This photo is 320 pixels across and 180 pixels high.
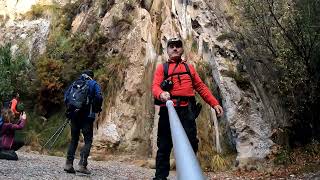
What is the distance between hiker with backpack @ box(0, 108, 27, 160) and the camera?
10.8m

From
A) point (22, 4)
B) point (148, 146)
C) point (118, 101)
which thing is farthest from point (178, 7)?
point (22, 4)

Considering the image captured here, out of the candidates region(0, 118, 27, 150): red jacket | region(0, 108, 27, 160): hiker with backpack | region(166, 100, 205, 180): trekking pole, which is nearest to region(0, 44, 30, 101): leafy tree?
region(0, 108, 27, 160): hiker with backpack

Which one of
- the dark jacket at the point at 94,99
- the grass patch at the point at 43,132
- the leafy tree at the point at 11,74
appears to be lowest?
the grass patch at the point at 43,132

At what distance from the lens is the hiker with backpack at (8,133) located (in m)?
10.8

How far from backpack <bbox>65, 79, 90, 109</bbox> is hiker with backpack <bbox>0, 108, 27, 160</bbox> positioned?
8.72ft

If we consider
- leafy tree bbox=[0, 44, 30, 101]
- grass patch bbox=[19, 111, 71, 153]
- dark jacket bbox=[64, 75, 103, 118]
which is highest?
leafy tree bbox=[0, 44, 30, 101]

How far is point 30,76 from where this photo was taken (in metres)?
20.5

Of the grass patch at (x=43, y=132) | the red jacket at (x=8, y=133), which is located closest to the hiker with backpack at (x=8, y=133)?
the red jacket at (x=8, y=133)

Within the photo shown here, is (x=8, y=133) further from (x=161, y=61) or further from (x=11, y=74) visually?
(x=11, y=74)

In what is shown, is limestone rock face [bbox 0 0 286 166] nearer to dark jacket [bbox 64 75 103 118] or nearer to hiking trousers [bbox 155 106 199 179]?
dark jacket [bbox 64 75 103 118]

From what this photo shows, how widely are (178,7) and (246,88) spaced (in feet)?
15.8

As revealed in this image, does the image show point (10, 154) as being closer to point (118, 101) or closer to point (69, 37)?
point (118, 101)

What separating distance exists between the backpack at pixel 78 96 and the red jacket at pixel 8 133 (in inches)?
104

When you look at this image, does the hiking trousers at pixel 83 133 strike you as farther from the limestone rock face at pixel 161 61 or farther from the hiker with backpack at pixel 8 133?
the limestone rock face at pixel 161 61
